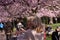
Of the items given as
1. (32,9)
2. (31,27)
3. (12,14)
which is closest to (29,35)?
(31,27)

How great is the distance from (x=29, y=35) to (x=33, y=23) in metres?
0.25

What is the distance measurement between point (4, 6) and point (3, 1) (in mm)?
425

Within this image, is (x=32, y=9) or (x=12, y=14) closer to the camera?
(x=32, y=9)

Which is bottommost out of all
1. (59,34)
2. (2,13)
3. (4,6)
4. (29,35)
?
(59,34)

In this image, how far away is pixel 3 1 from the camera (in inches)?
282

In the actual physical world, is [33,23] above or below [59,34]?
above

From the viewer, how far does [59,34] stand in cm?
980

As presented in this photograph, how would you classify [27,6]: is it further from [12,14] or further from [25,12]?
[12,14]

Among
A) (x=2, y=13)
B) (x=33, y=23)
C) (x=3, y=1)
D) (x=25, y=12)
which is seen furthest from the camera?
(x=2, y=13)

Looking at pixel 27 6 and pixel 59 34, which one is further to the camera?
pixel 59 34

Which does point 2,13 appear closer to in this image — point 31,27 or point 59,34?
point 59,34

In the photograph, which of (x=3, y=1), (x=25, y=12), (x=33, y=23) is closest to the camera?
(x=33, y=23)

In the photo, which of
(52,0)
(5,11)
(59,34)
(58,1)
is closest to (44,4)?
(52,0)

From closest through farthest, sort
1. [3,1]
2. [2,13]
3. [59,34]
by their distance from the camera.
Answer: [3,1] < [2,13] < [59,34]
